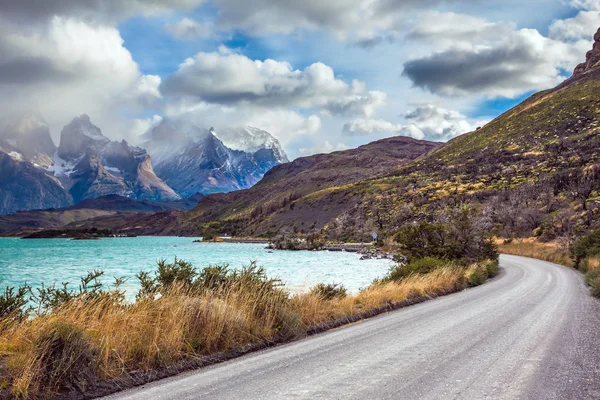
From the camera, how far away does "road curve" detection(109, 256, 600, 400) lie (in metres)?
6.64

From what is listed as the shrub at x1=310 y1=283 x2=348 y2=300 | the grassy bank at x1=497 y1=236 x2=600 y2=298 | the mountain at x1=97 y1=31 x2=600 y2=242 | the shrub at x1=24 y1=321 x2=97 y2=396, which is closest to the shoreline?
the shrub at x1=24 y1=321 x2=97 y2=396

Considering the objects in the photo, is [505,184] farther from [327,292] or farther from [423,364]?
[423,364]

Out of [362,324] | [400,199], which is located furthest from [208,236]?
[362,324]

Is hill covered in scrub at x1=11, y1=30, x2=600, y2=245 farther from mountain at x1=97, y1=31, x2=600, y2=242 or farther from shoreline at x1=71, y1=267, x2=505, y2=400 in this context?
shoreline at x1=71, y1=267, x2=505, y2=400

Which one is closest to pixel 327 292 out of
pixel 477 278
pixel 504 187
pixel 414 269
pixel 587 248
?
pixel 414 269

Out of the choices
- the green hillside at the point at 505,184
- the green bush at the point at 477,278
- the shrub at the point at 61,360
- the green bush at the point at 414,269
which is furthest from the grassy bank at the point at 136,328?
the green hillside at the point at 505,184

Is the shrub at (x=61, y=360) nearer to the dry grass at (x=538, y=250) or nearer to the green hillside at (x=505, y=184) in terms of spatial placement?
the dry grass at (x=538, y=250)

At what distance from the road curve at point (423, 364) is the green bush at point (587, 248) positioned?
23.6 metres

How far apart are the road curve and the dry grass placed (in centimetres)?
3322

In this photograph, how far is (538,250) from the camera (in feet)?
170

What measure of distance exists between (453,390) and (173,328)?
5206 mm

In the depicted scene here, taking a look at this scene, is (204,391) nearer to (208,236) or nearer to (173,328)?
(173,328)

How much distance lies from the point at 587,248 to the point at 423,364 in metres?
34.0

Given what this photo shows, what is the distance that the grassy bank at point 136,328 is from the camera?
21.7ft
